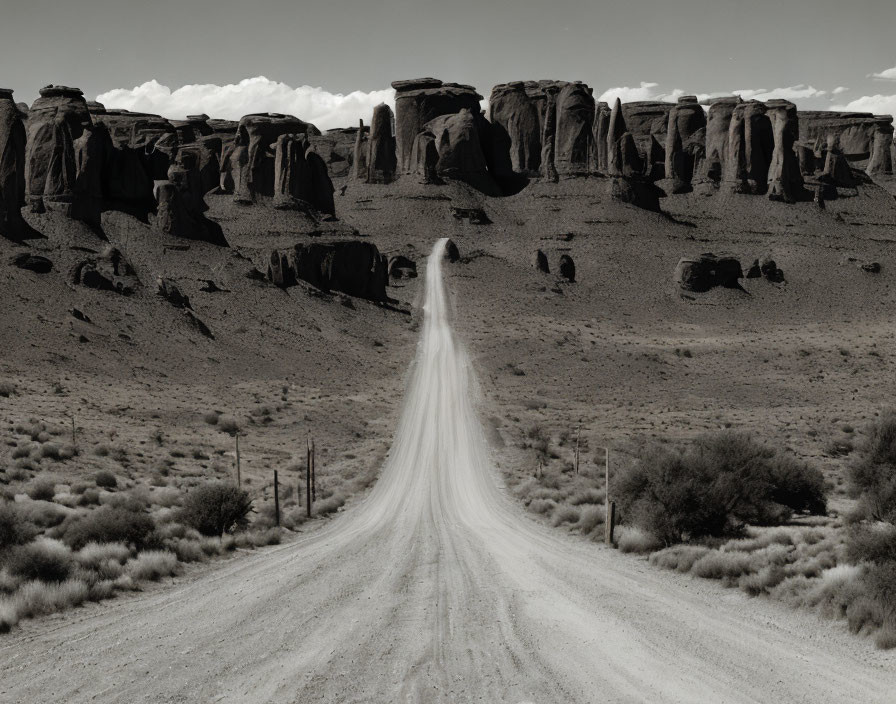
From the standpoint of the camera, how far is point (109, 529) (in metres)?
22.6

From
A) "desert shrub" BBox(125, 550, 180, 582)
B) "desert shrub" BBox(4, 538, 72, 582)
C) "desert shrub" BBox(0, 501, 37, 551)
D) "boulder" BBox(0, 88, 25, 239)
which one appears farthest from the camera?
"boulder" BBox(0, 88, 25, 239)

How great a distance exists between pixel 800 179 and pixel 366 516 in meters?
113

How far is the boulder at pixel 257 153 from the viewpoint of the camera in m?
109

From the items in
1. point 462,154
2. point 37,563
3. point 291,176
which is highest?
point 462,154

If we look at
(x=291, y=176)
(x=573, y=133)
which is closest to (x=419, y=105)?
(x=573, y=133)

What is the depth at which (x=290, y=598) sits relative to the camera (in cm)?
1964

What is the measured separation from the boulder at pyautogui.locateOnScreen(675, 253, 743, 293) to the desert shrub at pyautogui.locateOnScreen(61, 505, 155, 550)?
7941cm

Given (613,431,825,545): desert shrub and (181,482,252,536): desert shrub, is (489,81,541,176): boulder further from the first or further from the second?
(181,482,252,536): desert shrub

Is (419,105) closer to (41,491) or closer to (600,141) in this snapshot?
(600,141)

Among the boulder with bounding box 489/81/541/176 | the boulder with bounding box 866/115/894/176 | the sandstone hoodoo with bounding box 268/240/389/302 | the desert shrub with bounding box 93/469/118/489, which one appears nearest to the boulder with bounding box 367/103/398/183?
the boulder with bounding box 489/81/541/176

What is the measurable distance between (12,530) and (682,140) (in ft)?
472

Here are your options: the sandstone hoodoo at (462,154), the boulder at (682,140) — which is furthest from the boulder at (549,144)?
the boulder at (682,140)

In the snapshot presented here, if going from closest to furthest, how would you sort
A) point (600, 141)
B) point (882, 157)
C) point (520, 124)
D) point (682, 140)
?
point (600, 141), point (520, 124), point (682, 140), point (882, 157)

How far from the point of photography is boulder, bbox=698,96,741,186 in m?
134
